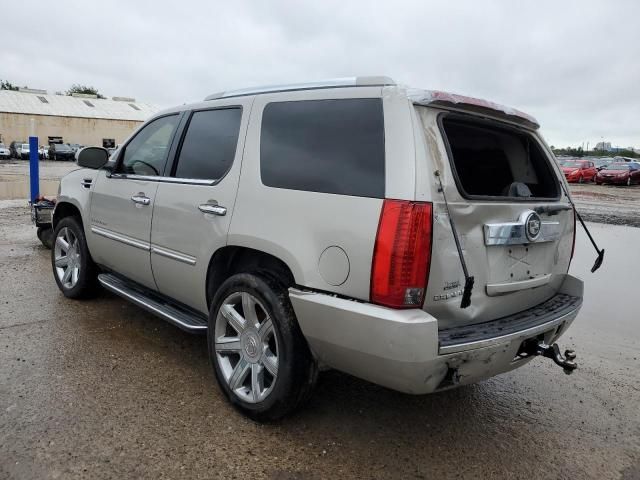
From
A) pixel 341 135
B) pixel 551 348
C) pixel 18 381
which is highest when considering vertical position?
pixel 341 135

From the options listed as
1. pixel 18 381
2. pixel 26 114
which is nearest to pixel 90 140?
pixel 26 114

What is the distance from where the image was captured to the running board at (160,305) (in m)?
3.44

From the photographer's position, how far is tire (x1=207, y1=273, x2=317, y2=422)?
276cm

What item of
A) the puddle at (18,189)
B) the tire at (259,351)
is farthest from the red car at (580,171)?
the tire at (259,351)

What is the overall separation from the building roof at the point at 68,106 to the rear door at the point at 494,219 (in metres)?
55.3

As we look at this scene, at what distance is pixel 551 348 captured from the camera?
111 inches

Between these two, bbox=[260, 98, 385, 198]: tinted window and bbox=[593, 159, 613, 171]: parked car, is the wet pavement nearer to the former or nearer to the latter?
bbox=[260, 98, 385, 198]: tinted window

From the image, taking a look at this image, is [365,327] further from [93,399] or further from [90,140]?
[90,140]

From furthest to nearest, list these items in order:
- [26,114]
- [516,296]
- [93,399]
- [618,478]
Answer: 1. [26,114]
2. [93,399]
3. [516,296]
4. [618,478]

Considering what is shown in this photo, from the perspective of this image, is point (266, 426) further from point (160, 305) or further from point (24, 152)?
point (24, 152)

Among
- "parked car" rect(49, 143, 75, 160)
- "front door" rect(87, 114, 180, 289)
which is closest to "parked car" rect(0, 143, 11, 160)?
"parked car" rect(49, 143, 75, 160)

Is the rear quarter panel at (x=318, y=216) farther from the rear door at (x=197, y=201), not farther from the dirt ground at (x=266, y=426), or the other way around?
the dirt ground at (x=266, y=426)

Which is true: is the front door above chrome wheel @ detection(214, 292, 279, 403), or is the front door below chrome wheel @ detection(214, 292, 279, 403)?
above

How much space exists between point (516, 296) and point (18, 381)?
315 cm
